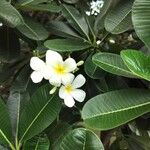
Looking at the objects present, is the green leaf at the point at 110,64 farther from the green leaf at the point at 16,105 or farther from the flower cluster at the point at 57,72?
the green leaf at the point at 16,105

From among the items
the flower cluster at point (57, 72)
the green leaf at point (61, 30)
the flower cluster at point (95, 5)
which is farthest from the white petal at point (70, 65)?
the flower cluster at point (95, 5)

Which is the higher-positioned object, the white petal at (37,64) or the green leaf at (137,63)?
the green leaf at (137,63)

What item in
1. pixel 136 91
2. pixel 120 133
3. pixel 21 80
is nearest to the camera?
pixel 136 91

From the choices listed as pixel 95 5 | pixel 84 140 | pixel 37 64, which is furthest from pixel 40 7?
pixel 95 5

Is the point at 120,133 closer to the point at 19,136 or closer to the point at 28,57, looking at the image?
the point at 28,57

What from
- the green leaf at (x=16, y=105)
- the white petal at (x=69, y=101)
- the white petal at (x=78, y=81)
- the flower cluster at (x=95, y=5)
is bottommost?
the flower cluster at (x=95, y=5)

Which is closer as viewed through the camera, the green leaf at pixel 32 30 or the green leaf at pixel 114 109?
the green leaf at pixel 114 109

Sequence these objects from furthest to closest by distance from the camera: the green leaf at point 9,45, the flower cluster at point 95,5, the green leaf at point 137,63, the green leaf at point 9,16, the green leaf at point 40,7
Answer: the flower cluster at point 95,5 < the green leaf at point 9,45 < the green leaf at point 40,7 < the green leaf at point 9,16 < the green leaf at point 137,63

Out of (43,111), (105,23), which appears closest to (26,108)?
(43,111)
